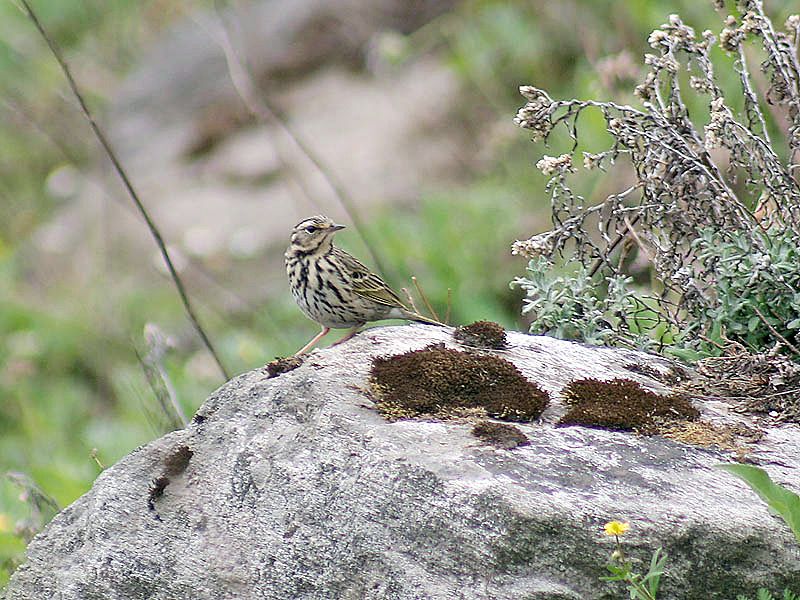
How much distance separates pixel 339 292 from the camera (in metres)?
5.91

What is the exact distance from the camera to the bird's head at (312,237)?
6.25 meters

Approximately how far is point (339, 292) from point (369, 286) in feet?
0.58

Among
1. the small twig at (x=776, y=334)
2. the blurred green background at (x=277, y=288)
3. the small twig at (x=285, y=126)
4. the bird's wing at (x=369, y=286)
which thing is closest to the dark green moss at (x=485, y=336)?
the small twig at (x=776, y=334)

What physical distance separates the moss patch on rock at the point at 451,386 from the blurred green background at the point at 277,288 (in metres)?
2.39

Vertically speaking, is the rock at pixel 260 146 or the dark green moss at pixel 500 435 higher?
the rock at pixel 260 146

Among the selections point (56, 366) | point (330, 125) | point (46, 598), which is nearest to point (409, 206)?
point (330, 125)

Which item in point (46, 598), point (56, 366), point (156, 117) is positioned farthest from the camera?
point (156, 117)

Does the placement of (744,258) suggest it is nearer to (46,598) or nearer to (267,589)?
(267,589)

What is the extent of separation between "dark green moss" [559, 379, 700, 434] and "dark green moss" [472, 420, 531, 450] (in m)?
0.24

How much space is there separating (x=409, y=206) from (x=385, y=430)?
8533mm

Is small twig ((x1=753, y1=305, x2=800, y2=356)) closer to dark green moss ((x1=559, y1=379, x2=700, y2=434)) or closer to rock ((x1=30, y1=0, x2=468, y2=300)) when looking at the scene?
dark green moss ((x1=559, y1=379, x2=700, y2=434))

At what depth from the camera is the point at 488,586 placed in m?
3.61

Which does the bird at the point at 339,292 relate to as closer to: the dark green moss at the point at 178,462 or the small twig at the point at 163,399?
the small twig at the point at 163,399

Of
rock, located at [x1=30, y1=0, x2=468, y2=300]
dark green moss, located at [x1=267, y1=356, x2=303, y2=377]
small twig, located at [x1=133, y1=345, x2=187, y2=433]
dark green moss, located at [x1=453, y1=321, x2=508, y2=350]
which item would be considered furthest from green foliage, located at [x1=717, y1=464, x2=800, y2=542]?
rock, located at [x1=30, y1=0, x2=468, y2=300]
